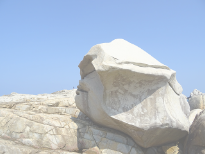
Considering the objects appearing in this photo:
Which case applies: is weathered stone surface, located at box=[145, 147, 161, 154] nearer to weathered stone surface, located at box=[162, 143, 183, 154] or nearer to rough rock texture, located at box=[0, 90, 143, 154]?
weathered stone surface, located at box=[162, 143, 183, 154]

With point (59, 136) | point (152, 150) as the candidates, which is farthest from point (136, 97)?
point (59, 136)

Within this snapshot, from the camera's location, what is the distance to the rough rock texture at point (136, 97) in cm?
529

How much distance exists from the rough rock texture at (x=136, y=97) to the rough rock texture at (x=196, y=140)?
24 cm

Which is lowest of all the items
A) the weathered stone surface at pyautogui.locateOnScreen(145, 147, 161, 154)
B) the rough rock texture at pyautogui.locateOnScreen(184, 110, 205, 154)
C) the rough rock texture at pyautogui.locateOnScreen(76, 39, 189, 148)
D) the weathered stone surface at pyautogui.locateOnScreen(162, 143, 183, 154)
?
the weathered stone surface at pyautogui.locateOnScreen(145, 147, 161, 154)

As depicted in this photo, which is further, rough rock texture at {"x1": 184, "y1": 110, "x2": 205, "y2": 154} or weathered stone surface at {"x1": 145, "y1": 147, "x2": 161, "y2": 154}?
weathered stone surface at {"x1": 145, "y1": 147, "x2": 161, "y2": 154}

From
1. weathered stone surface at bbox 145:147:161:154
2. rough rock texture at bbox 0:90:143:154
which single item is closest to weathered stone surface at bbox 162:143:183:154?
weathered stone surface at bbox 145:147:161:154

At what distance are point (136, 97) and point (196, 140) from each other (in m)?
2.08

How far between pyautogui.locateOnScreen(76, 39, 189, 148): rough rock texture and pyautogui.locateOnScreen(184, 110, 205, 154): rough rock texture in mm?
235

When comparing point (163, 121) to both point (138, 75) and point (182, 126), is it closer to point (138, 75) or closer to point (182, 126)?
point (182, 126)

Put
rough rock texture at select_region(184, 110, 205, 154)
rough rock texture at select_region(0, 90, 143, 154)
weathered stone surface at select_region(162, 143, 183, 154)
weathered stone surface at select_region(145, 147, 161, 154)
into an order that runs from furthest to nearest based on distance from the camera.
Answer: weathered stone surface at select_region(145, 147, 161, 154)
weathered stone surface at select_region(162, 143, 183, 154)
rough rock texture at select_region(0, 90, 143, 154)
rough rock texture at select_region(184, 110, 205, 154)

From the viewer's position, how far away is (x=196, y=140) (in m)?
5.47

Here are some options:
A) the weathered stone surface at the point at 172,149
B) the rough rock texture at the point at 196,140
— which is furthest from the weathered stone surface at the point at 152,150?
the rough rock texture at the point at 196,140

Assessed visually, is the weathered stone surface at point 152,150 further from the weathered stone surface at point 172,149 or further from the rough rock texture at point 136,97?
the rough rock texture at point 136,97

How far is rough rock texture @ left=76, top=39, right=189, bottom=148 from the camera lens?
5.29 meters
